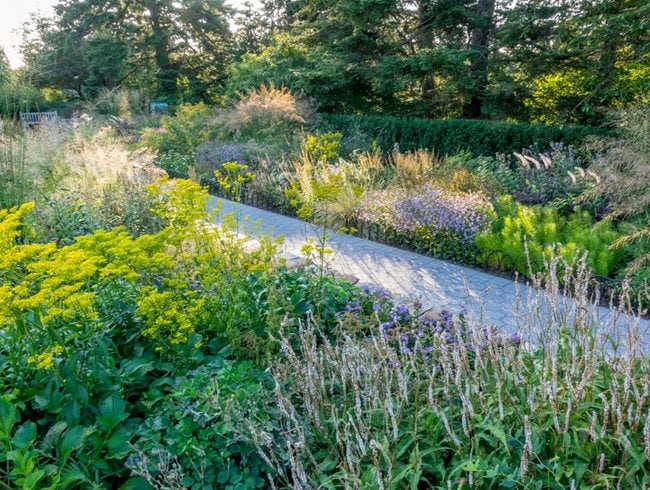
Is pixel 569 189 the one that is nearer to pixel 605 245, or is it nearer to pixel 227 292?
pixel 605 245

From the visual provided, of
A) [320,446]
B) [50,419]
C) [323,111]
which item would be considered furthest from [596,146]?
[323,111]

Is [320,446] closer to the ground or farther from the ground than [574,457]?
closer to the ground

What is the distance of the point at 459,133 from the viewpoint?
9930mm

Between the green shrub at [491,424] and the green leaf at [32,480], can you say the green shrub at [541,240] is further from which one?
the green leaf at [32,480]

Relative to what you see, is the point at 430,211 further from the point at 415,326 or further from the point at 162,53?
the point at 162,53

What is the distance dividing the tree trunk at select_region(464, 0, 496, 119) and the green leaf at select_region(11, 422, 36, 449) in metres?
11.3

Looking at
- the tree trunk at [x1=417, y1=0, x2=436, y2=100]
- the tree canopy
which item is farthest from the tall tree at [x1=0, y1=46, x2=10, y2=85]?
the tree trunk at [x1=417, y1=0, x2=436, y2=100]

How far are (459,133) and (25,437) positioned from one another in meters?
9.59

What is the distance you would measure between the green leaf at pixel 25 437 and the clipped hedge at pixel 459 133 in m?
8.21

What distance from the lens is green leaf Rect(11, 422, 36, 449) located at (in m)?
1.73

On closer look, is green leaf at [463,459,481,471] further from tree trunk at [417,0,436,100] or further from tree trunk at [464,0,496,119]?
tree trunk at [417,0,436,100]

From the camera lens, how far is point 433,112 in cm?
1335

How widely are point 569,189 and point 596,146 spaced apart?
24.2 inches

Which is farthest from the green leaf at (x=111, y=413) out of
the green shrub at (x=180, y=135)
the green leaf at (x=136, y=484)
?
the green shrub at (x=180, y=135)
